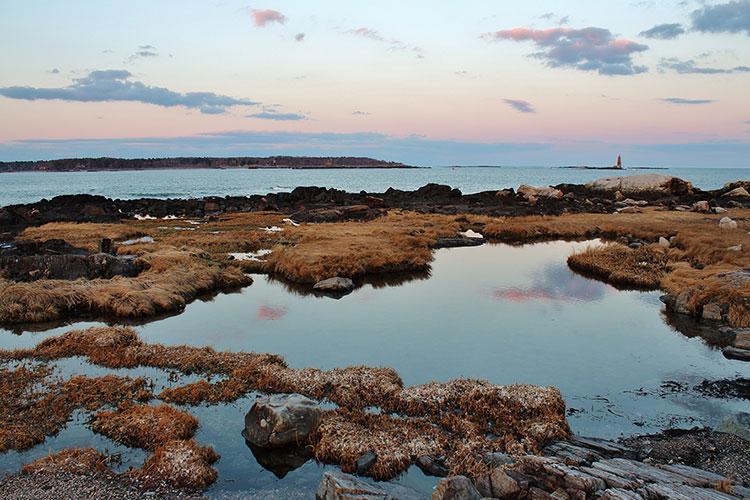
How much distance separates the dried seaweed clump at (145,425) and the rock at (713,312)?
85.9 ft

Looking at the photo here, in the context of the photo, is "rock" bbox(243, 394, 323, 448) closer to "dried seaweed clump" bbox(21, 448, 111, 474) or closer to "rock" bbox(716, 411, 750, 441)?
"dried seaweed clump" bbox(21, 448, 111, 474)

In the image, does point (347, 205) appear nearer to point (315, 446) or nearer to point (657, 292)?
point (657, 292)

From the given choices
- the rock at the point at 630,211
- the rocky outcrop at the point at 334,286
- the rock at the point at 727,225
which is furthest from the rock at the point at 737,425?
the rock at the point at 630,211

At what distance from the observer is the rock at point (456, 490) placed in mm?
11602

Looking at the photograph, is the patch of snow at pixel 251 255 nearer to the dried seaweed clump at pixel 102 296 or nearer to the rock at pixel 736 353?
the dried seaweed clump at pixel 102 296

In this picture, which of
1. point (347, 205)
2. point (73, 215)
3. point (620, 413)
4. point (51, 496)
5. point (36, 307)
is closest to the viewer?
point (51, 496)

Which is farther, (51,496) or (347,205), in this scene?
(347,205)

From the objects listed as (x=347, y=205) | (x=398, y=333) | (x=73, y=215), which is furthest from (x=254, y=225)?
(x=398, y=333)

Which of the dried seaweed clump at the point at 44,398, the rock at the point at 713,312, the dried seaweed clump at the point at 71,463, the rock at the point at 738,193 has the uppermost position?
the rock at the point at 738,193

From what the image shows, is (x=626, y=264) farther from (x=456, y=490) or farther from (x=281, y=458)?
(x=456, y=490)

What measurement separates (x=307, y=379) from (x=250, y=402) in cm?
225

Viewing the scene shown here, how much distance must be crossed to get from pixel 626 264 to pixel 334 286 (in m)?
22.3

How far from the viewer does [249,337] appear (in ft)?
86.7

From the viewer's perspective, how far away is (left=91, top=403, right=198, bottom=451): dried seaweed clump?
15.5 meters
